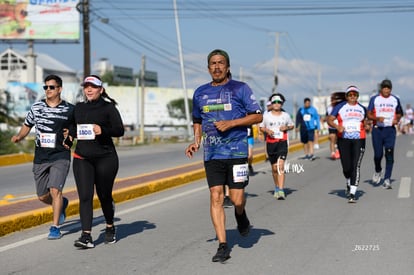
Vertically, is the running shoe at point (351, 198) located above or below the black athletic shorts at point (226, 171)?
below

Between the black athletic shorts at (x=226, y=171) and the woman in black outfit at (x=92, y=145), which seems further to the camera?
the woman in black outfit at (x=92, y=145)

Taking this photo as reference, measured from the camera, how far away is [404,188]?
1299cm

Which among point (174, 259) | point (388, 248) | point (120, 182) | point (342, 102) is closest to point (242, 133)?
point (174, 259)

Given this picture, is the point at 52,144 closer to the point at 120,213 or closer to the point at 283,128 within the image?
the point at 120,213

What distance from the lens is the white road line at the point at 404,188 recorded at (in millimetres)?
11873

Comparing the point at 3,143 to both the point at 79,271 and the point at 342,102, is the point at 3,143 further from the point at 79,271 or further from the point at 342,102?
the point at 79,271

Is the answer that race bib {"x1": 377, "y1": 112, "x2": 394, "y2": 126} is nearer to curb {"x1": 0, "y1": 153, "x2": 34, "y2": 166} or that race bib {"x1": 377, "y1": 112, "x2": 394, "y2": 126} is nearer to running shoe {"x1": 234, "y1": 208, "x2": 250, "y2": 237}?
running shoe {"x1": 234, "y1": 208, "x2": 250, "y2": 237}

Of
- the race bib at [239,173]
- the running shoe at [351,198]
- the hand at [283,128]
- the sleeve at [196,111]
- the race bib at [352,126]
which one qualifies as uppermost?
the sleeve at [196,111]

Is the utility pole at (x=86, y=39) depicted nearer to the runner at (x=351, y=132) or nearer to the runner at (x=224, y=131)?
the runner at (x=351, y=132)

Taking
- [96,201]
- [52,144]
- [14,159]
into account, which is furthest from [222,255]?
[14,159]

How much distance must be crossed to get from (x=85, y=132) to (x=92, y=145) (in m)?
0.15

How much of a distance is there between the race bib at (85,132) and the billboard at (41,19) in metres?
45.8

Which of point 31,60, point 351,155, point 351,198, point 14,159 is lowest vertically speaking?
point 14,159

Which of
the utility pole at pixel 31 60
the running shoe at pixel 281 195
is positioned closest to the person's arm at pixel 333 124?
the running shoe at pixel 281 195
